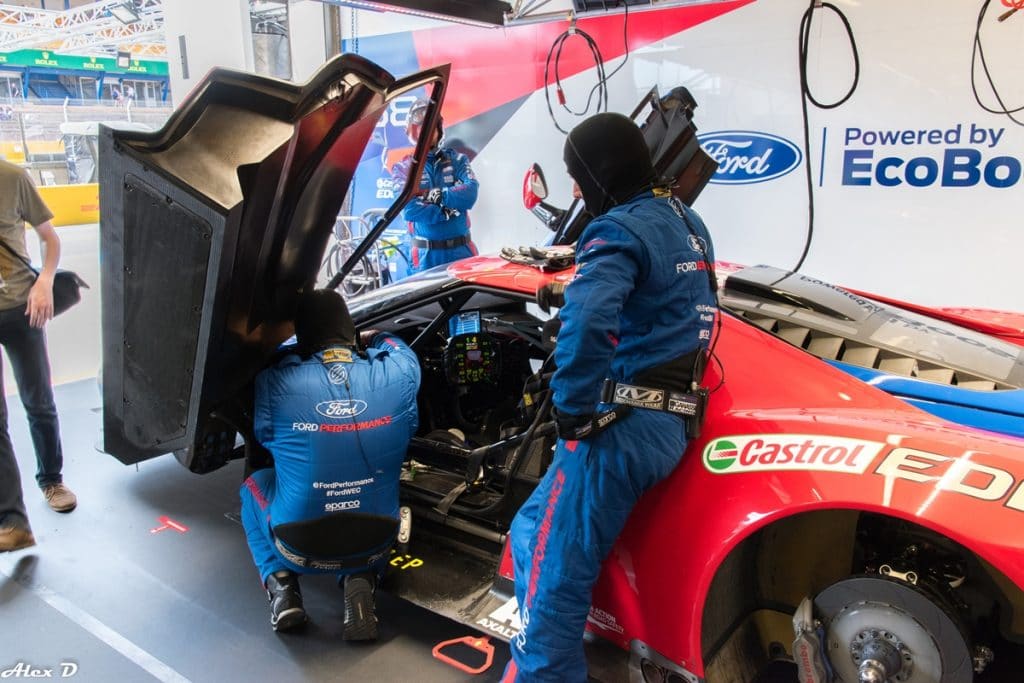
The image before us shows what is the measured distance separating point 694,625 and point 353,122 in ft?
6.28

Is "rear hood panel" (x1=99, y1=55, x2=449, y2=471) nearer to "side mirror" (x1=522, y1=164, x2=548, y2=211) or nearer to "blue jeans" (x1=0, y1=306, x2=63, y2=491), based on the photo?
"blue jeans" (x1=0, y1=306, x2=63, y2=491)

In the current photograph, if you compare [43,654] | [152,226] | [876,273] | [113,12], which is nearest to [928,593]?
[152,226]

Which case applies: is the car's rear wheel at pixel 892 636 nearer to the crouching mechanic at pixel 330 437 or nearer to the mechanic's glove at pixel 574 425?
the mechanic's glove at pixel 574 425

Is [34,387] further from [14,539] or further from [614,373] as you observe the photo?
[614,373]

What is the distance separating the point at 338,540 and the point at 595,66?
14.9 ft

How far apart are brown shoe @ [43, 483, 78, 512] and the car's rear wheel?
11.2ft

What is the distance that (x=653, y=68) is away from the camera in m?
5.52

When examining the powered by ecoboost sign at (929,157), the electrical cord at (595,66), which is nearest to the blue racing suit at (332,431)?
Result: the powered by ecoboost sign at (929,157)

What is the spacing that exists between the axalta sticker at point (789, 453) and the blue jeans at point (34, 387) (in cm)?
311

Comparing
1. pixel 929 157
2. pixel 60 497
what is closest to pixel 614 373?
pixel 60 497

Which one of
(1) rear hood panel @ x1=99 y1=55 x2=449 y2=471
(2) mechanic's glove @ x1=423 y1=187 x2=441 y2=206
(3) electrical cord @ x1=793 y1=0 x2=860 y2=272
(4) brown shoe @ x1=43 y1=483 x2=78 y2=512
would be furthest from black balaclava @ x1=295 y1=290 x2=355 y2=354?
(3) electrical cord @ x1=793 y1=0 x2=860 y2=272

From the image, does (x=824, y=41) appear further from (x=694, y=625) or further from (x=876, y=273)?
(x=694, y=625)

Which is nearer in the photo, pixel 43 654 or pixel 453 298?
pixel 43 654

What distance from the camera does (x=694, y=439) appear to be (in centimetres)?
196
